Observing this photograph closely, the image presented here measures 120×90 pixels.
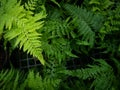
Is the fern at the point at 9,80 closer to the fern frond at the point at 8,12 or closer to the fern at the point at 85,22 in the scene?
the fern frond at the point at 8,12

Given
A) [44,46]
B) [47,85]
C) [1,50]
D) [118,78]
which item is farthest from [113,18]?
[1,50]

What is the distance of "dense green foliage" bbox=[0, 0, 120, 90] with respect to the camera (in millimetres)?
2898

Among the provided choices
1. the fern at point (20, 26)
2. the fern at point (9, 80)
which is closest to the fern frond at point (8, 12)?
the fern at point (20, 26)

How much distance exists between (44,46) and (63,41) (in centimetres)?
29

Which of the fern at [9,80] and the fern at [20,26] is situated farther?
the fern at [9,80]

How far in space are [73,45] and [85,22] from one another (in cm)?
36

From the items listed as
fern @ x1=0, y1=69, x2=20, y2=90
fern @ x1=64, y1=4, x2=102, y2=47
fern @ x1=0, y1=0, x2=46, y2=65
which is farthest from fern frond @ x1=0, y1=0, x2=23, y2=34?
fern @ x1=64, y1=4, x2=102, y2=47

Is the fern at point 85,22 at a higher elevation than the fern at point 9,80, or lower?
higher

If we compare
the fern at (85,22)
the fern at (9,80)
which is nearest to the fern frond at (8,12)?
the fern at (9,80)

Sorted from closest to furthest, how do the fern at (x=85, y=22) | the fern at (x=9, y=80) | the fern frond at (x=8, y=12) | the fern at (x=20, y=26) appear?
the fern at (x=20, y=26) → the fern frond at (x=8, y=12) → the fern at (x=9, y=80) → the fern at (x=85, y=22)

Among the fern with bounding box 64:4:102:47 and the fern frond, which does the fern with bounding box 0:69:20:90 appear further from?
the fern with bounding box 64:4:102:47

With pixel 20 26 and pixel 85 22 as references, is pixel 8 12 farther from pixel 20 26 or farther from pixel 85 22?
pixel 85 22

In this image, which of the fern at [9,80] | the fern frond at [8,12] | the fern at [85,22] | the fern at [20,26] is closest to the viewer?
the fern at [20,26]

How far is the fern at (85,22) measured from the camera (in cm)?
316
